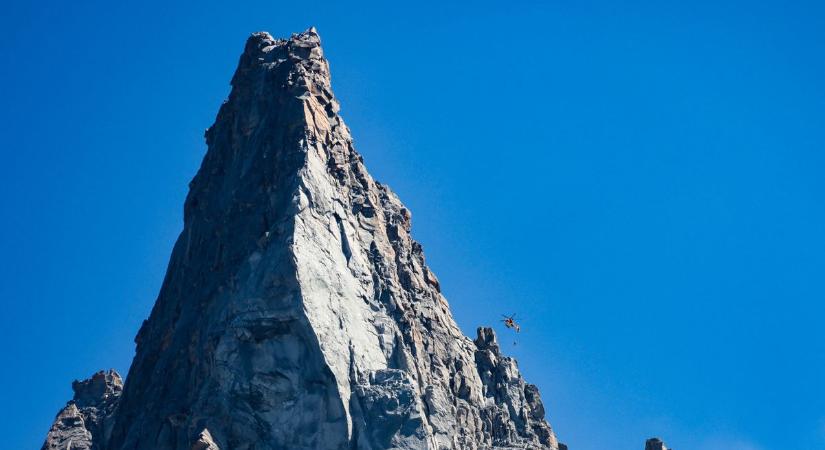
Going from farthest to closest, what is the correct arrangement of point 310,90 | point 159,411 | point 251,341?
point 310,90 < point 159,411 < point 251,341

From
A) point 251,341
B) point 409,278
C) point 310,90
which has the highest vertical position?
point 310,90

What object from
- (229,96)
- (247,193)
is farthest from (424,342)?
(229,96)

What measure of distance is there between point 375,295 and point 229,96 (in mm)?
31538

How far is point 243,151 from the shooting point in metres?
188

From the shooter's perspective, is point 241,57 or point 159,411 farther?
point 241,57

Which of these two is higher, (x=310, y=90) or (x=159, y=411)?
(x=310, y=90)

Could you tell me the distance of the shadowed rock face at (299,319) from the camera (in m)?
161

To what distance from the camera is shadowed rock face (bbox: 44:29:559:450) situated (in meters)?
161

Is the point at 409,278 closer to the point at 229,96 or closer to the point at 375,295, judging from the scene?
the point at 375,295

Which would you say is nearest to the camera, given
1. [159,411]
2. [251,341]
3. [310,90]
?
[251,341]

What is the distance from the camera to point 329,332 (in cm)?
16338

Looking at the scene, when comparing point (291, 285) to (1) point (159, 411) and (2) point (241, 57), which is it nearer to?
(1) point (159, 411)

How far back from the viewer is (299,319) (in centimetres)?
16225

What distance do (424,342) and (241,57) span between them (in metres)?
34.5
